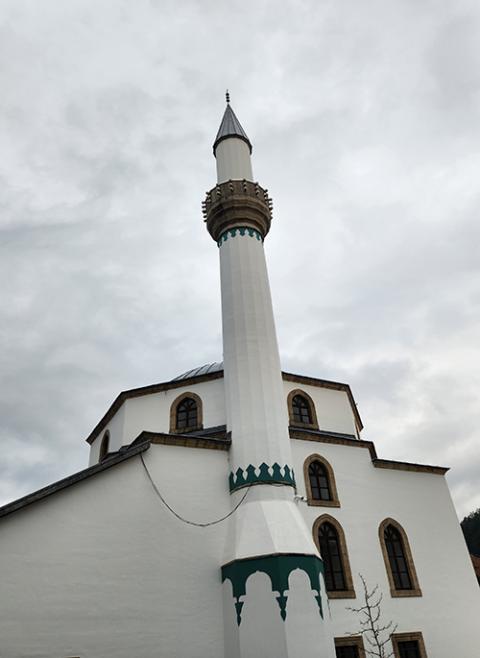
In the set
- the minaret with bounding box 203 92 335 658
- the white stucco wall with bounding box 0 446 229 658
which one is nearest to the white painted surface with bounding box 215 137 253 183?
the minaret with bounding box 203 92 335 658

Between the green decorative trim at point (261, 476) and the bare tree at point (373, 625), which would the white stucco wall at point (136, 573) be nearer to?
the bare tree at point (373, 625)

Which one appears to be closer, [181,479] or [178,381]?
[181,479]

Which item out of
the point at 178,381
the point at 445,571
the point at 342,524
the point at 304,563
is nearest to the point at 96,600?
the point at 304,563

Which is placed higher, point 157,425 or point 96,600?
point 157,425

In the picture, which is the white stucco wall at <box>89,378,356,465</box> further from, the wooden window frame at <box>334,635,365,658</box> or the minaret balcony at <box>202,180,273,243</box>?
the wooden window frame at <box>334,635,365,658</box>

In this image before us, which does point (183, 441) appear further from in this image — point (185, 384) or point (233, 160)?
point (233, 160)

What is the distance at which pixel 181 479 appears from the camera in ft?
34.3

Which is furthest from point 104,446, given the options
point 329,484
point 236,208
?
point 236,208

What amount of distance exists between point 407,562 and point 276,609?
588 centimetres

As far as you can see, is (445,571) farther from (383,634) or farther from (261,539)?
(261,539)

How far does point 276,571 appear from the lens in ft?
29.7

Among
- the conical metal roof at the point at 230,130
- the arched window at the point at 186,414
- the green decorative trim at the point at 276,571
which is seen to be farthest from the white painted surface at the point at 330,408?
the conical metal roof at the point at 230,130

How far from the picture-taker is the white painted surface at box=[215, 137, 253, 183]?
51.0 ft

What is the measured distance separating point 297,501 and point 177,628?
3400 mm
